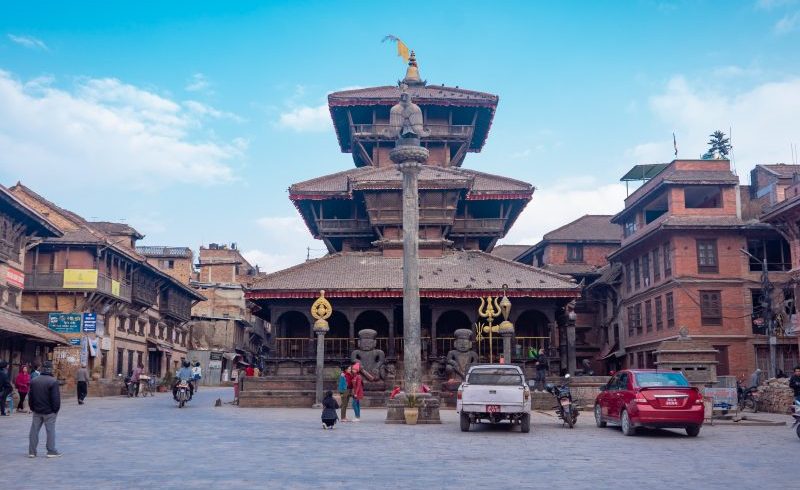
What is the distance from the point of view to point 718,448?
52.2 ft

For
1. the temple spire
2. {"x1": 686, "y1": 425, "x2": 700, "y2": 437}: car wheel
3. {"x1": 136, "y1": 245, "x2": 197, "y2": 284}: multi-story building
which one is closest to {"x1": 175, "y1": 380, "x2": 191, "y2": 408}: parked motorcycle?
{"x1": 686, "y1": 425, "x2": 700, "y2": 437}: car wheel

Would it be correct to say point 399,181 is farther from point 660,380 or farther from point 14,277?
point 660,380

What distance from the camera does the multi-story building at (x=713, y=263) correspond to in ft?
139

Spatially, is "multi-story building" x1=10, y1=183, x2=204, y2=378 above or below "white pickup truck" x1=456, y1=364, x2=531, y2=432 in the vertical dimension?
above

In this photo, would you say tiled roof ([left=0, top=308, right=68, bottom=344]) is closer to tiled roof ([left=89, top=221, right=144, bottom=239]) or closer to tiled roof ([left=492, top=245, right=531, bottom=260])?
tiled roof ([left=89, top=221, right=144, bottom=239])

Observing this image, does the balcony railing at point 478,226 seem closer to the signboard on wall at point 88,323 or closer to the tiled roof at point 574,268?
the tiled roof at point 574,268

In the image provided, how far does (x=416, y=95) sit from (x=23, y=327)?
23.9m

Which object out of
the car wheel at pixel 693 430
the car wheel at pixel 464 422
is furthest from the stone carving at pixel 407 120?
the car wheel at pixel 693 430

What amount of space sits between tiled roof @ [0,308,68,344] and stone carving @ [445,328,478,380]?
61.0 ft

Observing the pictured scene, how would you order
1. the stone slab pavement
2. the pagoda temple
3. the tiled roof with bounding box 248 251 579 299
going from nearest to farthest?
1. the stone slab pavement
2. the tiled roof with bounding box 248 251 579 299
3. the pagoda temple

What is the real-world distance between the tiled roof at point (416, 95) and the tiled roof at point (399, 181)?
4.50 metres

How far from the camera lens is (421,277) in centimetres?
3578

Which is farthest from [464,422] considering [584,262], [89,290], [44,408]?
[584,262]

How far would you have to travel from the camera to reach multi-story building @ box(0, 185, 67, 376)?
35875 millimetres
